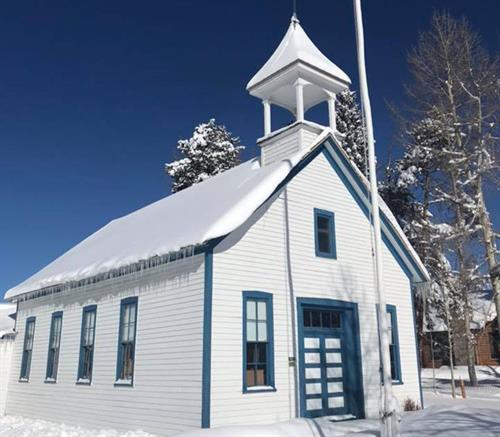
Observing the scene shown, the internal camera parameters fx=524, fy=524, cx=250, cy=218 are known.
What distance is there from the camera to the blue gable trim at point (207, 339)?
10023 millimetres

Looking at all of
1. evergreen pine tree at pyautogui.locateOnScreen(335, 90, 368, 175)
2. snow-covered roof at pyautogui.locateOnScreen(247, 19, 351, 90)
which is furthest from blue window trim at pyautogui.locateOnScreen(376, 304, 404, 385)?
evergreen pine tree at pyautogui.locateOnScreen(335, 90, 368, 175)

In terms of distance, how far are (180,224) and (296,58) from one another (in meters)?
5.45

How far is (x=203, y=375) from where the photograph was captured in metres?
10.2

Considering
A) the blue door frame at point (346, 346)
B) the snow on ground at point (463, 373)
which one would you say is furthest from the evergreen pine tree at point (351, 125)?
the blue door frame at point (346, 346)

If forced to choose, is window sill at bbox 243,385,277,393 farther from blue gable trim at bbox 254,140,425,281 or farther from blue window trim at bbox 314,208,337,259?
blue gable trim at bbox 254,140,425,281

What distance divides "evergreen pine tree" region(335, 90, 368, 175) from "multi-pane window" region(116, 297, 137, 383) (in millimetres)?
24028

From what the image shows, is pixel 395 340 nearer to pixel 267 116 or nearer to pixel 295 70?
pixel 267 116

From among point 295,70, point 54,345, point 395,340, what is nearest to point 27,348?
point 54,345

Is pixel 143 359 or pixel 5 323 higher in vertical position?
pixel 5 323

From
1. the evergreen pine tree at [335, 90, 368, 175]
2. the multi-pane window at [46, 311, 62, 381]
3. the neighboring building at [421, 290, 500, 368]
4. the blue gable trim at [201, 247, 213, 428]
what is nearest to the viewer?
the blue gable trim at [201, 247, 213, 428]

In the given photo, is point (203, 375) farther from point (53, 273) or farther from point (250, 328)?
point (53, 273)

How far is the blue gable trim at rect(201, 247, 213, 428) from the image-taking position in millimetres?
10023

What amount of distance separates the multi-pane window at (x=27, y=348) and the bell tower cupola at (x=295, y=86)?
9.83 metres

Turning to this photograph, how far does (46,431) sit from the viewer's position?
1341cm
